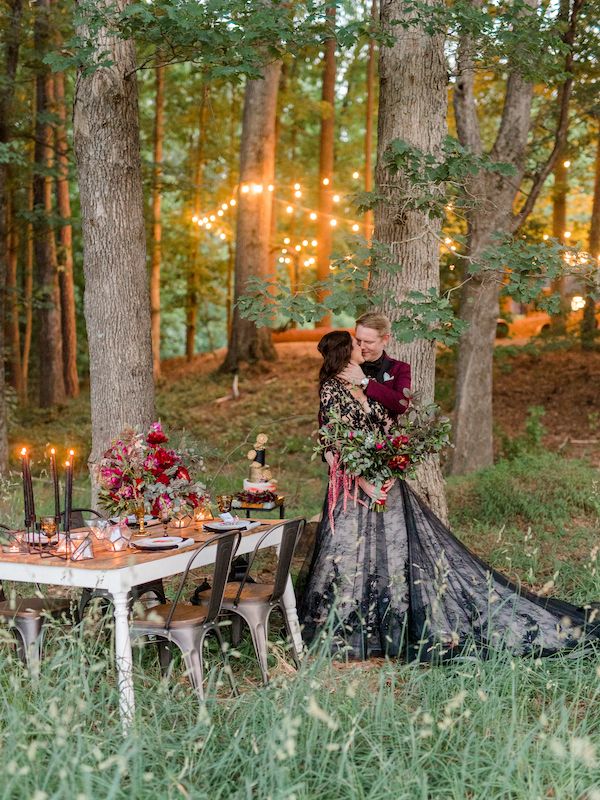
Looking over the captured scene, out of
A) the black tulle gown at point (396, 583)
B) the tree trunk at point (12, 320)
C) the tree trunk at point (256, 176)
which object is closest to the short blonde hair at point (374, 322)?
the black tulle gown at point (396, 583)

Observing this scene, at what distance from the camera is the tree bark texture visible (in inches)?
468

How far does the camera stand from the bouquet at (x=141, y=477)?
19.1 feet

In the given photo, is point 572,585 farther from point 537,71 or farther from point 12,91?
point 12,91

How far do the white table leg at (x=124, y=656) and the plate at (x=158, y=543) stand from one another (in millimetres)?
528

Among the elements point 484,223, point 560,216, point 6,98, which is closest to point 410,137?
point 484,223

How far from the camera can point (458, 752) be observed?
12.8ft

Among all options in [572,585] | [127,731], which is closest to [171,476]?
[127,731]

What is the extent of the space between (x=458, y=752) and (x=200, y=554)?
1.94m

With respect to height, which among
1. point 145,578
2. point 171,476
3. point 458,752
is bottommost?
point 458,752

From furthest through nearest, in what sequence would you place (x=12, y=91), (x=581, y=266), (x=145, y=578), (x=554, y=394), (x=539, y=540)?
(x=554, y=394) → (x=12, y=91) → (x=539, y=540) → (x=581, y=266) → (x=145, y=578)

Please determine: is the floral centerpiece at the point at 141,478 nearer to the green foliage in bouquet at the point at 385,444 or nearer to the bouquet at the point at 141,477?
the bouquet at the point at 141,477

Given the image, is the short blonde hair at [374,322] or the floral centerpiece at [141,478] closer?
the floral centerpiece at [141,478]

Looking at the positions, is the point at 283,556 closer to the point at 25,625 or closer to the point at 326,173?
the point at 25,625

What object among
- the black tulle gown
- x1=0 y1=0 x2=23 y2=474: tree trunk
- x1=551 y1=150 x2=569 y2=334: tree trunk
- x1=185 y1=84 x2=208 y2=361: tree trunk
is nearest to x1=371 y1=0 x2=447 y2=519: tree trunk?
the black tulle gown
